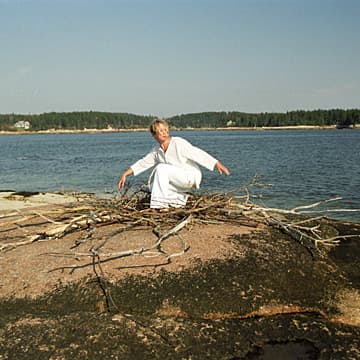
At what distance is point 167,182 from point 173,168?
0.24 m

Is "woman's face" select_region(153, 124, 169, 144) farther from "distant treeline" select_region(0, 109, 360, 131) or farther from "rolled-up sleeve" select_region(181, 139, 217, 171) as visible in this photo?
"distant treeline" select_region(0, 109, 360, 131)

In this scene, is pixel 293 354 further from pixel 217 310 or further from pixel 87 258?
pixel 87 258

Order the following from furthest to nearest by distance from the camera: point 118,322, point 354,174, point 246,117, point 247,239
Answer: point 246,117
point 354,174
point 247,239
point 118,322

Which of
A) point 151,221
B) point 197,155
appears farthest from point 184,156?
point 151,221

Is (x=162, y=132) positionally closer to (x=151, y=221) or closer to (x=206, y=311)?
(x=151, y=221)

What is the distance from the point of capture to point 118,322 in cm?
439

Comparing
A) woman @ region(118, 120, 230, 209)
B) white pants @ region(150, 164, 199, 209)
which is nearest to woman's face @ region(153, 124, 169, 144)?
woman @ region(118, 120, 230, 209)

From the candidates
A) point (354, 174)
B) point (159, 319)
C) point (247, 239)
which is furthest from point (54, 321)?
point (354, 174)

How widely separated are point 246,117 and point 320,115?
36126mm

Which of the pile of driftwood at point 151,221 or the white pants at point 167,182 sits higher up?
the white pants at point 167,182

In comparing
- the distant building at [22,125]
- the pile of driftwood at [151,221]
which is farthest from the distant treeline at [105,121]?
the pile of driftwood at [151,221]

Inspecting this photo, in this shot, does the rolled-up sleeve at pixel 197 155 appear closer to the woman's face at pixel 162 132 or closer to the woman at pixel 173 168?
the woman at pixel 173 168

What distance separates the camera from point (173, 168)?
7.11 metres

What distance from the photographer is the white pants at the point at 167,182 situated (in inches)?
279
